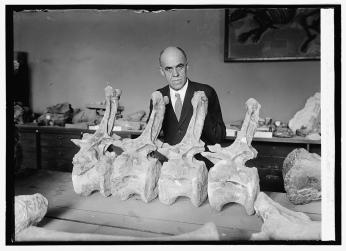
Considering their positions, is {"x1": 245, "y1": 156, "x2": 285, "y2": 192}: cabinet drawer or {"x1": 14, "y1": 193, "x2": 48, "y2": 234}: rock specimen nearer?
{"x1": 14, "y1": 193, "x2": 48, "y2": 234}: rock specimen

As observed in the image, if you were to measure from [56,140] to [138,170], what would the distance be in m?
2.57

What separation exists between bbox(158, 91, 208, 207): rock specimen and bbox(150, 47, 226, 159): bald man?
2.80ft

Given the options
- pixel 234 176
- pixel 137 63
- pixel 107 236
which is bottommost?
pixel 107 236

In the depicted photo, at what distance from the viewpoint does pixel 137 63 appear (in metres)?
3.93

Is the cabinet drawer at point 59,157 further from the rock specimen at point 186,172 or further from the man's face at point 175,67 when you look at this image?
the rock specimen at point 186,172

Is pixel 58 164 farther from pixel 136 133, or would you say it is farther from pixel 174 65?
pixel 174 65

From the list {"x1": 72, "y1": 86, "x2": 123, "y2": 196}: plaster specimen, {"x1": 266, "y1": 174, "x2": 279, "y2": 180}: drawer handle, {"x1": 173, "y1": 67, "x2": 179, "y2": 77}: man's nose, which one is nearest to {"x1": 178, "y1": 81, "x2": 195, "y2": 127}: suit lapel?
{"x1": 173, "y1": 67, "x2": 179, "y2": 77}: man's nose

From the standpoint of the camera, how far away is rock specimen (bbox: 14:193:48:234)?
1472 mm

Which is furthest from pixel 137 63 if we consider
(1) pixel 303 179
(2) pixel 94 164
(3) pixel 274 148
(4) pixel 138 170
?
(1) pixel 303 179

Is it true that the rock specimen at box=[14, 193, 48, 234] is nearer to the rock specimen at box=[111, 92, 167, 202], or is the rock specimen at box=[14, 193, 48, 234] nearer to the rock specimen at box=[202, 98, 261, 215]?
the rock specimen at box=[111, 92, 167, 202]

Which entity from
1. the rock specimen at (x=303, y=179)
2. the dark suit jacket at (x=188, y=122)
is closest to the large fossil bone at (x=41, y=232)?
the rock specimen at (x=303, y=179)

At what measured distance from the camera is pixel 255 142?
3.46 metres

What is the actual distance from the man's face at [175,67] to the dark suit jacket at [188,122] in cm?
10
